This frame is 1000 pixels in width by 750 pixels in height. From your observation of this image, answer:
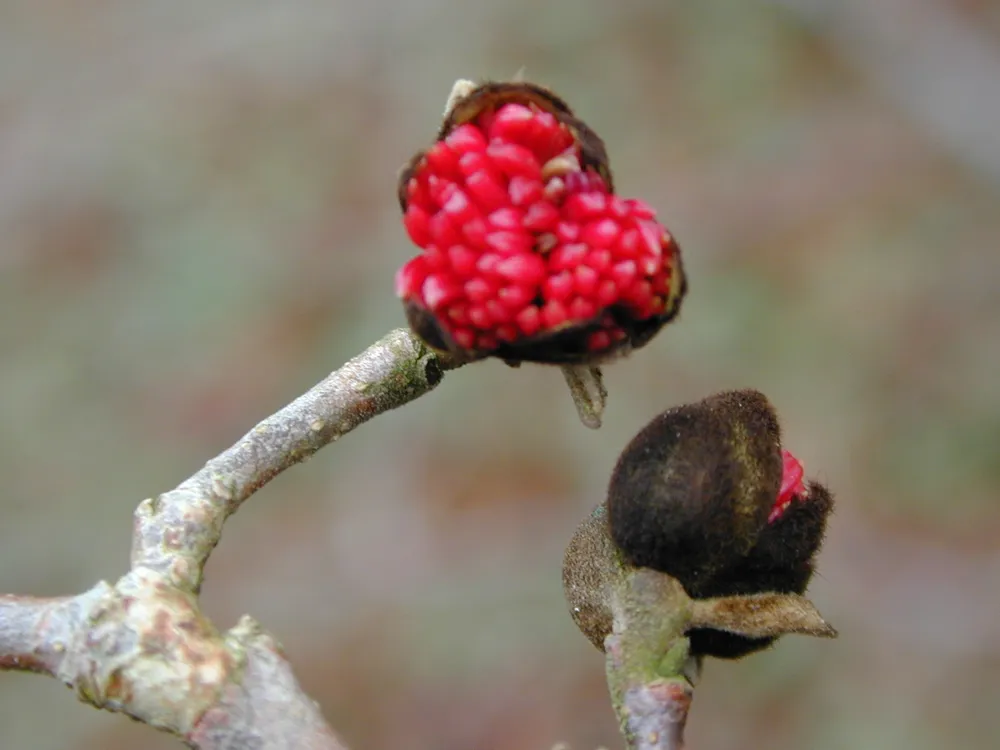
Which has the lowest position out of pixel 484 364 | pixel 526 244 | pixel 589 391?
pixel 589 391

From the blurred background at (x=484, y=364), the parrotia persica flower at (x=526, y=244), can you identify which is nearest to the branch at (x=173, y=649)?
the parrotia persica flower at (x=526, y=244)

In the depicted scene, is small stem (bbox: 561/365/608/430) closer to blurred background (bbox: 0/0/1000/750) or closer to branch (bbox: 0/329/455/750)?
branch (bbox: 0/329/455/750)

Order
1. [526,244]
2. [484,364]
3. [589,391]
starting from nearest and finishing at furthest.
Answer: [526,244] < [589,391] < [484,364]

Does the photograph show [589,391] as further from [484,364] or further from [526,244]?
[484,364]

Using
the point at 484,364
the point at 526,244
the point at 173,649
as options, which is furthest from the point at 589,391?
the point at 484,364

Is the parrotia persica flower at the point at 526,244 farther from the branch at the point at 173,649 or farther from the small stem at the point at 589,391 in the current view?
the branch at the point at 173,649

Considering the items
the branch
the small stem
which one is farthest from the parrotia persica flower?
the branch

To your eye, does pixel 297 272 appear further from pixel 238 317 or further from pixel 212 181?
pixel 212 181
